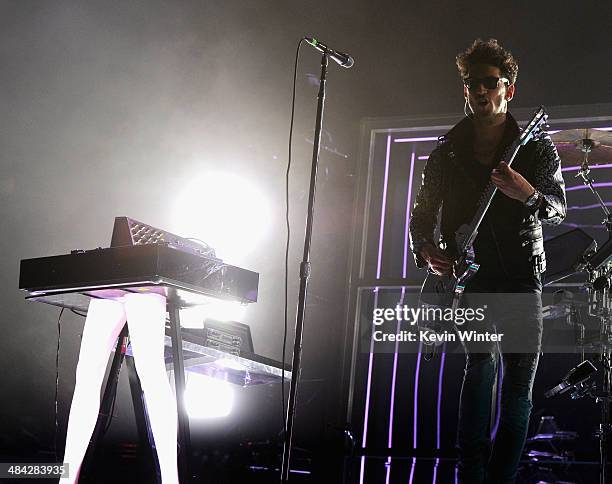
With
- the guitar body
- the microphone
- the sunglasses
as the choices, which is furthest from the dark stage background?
the sunglasses

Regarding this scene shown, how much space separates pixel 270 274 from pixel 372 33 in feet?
6.42

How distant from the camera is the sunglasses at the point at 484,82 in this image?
2598mm

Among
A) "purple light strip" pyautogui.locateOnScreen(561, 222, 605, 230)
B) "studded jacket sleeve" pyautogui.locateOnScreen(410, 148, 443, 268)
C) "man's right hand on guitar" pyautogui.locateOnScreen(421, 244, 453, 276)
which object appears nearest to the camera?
"man's right hand on guitar" pyautogui.locateOnScreen(421, 244, 453, 276)

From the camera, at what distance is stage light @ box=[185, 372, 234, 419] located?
4.27 meters

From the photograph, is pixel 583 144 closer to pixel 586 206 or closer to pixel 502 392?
pixel 586 206

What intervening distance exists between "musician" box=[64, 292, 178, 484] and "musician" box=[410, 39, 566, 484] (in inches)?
35.4

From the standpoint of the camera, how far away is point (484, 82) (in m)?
2.61

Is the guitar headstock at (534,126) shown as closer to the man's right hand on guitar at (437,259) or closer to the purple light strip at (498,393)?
the man's right hand on guitar at (437,259)

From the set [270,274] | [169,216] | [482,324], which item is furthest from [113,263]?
[270,274]

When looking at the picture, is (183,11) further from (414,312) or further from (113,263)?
(113,263)

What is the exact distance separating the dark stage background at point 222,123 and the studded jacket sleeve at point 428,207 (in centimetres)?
206

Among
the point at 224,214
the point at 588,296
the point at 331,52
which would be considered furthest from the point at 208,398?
the point at 331,52

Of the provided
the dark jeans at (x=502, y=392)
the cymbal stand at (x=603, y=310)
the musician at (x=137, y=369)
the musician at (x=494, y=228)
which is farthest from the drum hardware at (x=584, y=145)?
the musician at (x=137, y=369)

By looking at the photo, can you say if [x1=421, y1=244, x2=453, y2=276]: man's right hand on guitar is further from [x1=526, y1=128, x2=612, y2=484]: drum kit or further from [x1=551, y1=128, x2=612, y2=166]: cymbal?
[x1=551, y1=128, x2=612, y2=166]: cymbal
